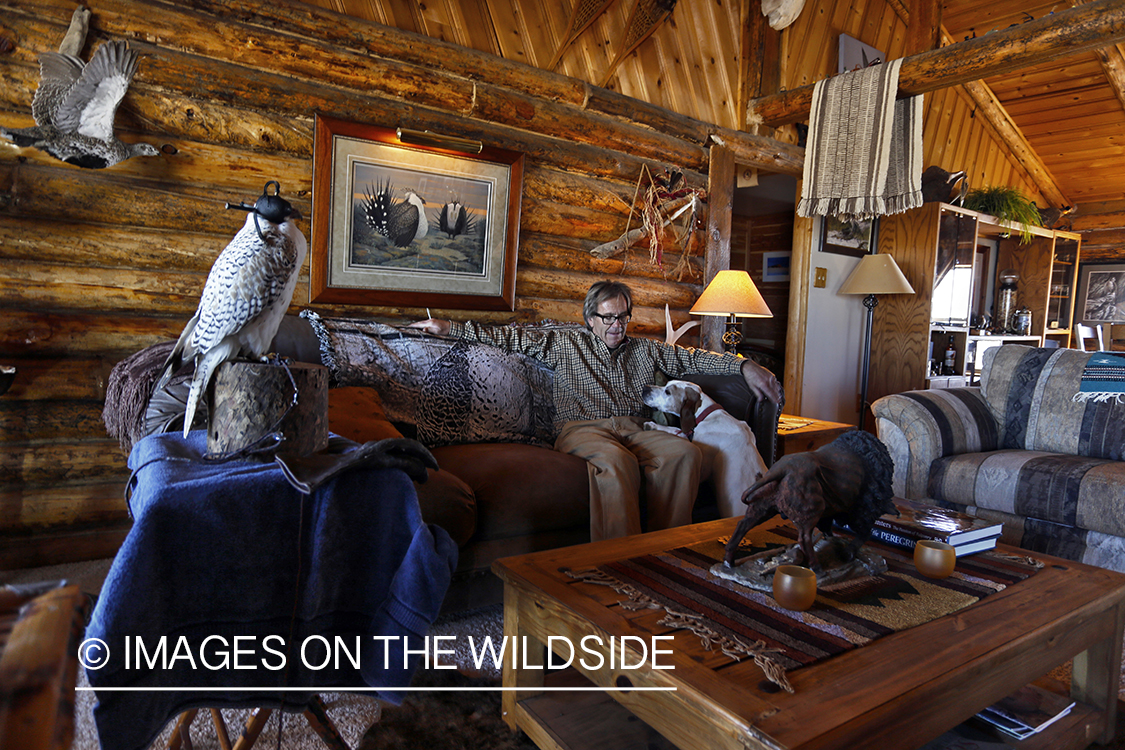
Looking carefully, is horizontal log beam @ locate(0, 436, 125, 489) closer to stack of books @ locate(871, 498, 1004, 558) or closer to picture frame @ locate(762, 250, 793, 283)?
stack of books @ locate(871, 498, 1004, 558)

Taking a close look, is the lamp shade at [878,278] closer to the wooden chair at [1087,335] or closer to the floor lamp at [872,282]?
the floor lamp at [872,282]

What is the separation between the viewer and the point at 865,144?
12.6 ft

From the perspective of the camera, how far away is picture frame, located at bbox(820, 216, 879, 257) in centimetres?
494

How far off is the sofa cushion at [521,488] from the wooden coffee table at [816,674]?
476 millimetres

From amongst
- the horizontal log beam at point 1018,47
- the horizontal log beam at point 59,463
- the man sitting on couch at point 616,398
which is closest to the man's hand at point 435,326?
the man sitting on couch at point 616,398

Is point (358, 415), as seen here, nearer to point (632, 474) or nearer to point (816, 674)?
point (632, 474)

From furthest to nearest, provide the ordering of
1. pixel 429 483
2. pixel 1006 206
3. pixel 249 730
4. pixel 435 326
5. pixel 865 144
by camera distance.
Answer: pixel 1006 206
pixel 865 144
pixel 435 326
pixel 429 483
pixel 249 730

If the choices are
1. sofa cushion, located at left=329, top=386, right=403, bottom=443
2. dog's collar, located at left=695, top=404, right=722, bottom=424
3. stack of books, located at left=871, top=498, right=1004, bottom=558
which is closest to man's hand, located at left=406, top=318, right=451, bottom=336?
sofa cushion, located at left=329, top=386, right=403, bottom=443

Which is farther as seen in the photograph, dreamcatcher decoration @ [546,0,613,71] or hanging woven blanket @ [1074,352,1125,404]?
dreamcatcher decoration @ [546,0,613,71]

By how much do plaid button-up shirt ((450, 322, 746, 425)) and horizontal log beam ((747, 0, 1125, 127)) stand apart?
2198 millimetres

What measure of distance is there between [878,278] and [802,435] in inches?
82.1

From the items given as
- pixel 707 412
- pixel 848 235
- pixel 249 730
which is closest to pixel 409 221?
pixel 707 412

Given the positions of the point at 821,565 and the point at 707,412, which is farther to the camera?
the point at 707,412

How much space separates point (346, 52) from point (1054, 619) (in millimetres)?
3062
